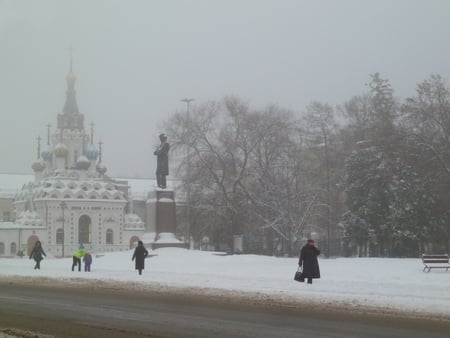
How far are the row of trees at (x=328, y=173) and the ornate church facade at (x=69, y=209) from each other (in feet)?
129

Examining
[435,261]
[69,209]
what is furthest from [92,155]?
[435,261]

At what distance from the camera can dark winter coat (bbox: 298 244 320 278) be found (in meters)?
20.8

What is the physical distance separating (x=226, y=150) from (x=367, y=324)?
39.1m

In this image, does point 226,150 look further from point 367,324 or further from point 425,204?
point 367,324

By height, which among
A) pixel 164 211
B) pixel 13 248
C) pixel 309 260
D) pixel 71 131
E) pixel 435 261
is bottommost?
pixel 13 248

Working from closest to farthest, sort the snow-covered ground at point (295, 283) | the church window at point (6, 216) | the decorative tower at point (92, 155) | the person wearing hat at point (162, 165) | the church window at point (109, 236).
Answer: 1. the snow-covered ground at point (295, 283)
2. the person wearing hat at point (162, 165)
3. the church window at point (109, 236)
4. the decorative tower at point (92, 155)
5. the church window at point (6, 216)

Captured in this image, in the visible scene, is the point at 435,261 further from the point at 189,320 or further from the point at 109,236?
the point at 109,236

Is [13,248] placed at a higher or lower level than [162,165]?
lower

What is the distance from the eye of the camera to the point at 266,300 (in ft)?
57.1

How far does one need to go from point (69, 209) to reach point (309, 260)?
77361 mm

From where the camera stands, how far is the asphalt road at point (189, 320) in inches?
443

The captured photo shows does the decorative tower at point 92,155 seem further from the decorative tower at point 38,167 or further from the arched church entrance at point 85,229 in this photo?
the arched church entrance at point 85,229

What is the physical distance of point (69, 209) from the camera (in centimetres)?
9381

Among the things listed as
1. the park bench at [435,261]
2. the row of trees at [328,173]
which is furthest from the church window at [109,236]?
the park bench at [435,261]
